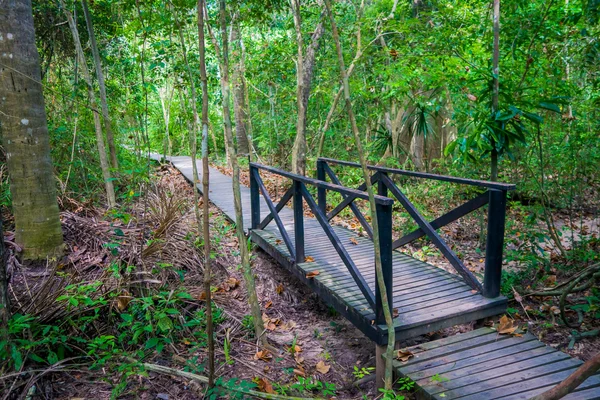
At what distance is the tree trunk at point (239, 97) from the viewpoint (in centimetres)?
994

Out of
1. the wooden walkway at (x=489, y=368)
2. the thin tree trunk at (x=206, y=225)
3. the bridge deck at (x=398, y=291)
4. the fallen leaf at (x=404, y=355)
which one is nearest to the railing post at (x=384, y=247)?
the bridge deck at (x=398, y=291)

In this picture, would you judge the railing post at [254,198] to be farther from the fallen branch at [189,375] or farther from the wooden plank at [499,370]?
the wooden plank at [499,370]

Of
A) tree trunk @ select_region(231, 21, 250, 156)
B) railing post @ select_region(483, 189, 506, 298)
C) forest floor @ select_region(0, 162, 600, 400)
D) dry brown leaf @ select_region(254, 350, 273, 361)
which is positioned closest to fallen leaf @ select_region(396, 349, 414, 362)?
forest floor @ select_region(0, 162, 600, 400)

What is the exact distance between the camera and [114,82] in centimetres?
780

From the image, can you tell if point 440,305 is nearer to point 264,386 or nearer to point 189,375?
point 264,386

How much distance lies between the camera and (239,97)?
12.7m

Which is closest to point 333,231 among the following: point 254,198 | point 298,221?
point 298,221

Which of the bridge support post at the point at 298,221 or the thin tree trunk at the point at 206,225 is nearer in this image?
the thin tree trunk at the point at 206,225

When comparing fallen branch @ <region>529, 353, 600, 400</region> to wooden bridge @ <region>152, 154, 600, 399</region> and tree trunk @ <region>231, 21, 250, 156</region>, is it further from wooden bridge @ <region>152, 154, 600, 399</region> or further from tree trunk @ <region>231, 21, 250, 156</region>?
tree trunk @ <region>231, 21, 250, 156</region>

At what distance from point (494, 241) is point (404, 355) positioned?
47.8 inches

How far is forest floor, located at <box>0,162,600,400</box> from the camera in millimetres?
2705

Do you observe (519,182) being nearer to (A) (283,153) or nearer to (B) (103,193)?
(B) (103,193)

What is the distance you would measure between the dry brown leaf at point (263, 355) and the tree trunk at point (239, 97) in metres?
7.91

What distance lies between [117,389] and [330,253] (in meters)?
2.65
